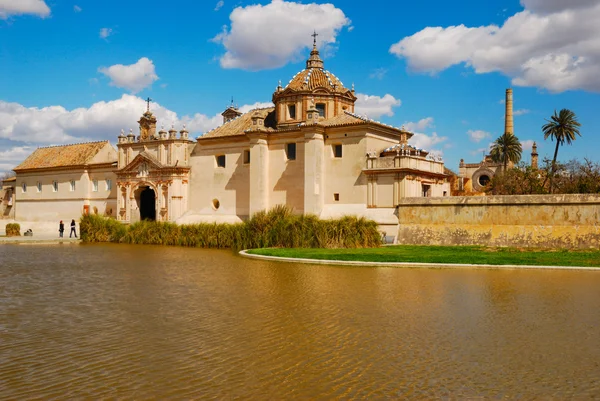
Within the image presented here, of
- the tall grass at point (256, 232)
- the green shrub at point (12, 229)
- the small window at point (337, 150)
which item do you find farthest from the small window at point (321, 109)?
the green shrub at point (12, 229)

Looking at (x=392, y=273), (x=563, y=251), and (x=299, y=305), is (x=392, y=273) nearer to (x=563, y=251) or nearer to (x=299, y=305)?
(x=299, y=305)

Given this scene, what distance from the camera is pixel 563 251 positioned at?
945 inches

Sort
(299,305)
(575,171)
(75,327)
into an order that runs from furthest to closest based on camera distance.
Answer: (575,171)
(299,305)
(75,327)

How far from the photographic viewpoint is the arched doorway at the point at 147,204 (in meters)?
44.1

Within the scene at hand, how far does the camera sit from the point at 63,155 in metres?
50.5

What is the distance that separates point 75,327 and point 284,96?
97.2 feet

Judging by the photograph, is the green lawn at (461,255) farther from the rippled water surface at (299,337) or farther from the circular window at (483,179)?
the circular window at (483,179)

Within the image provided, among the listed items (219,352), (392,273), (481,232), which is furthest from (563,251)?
(219,352)

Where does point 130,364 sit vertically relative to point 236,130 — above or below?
below

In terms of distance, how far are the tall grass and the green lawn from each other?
167 cm

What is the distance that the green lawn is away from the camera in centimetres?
2036

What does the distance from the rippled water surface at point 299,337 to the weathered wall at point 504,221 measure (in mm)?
8962

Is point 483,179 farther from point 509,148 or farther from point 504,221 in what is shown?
point 504,221

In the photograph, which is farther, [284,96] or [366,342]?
[284,96]
